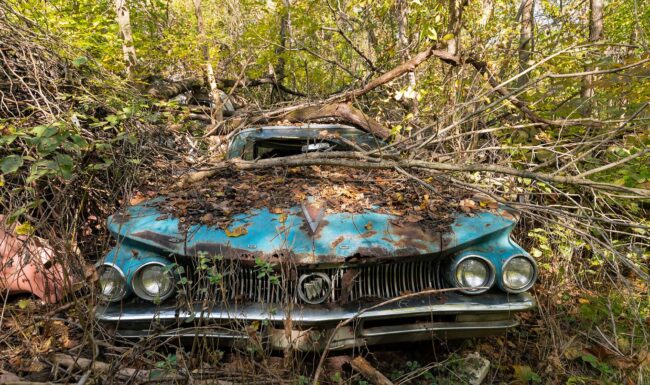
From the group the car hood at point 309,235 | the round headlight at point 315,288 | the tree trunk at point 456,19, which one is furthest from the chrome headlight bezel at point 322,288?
the tree trunk at point 456,19

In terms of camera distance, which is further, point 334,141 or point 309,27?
point 309,27

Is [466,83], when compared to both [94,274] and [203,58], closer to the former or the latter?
[94,274]

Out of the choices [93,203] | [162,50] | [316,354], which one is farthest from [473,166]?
[162,50]

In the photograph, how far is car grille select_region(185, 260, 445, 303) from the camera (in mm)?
2344

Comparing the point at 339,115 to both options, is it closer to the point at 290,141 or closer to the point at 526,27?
the point at 290,141

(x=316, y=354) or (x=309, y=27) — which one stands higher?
(x=309, y=27)

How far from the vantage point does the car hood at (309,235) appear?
7.69ft

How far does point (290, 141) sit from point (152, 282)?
223 cm

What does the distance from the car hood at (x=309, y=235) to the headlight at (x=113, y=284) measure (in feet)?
0.68

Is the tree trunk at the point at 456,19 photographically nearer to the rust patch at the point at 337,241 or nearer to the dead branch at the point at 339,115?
the dead branch at the point at 339,115

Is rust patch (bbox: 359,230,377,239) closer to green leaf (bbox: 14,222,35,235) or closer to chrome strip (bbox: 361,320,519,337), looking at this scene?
chrome strip (bbox: 361,320,519,337)

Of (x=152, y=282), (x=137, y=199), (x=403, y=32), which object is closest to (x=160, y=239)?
(x=152, y=282)

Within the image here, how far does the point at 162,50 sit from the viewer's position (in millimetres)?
8703

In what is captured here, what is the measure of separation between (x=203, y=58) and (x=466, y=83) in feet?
18.0
